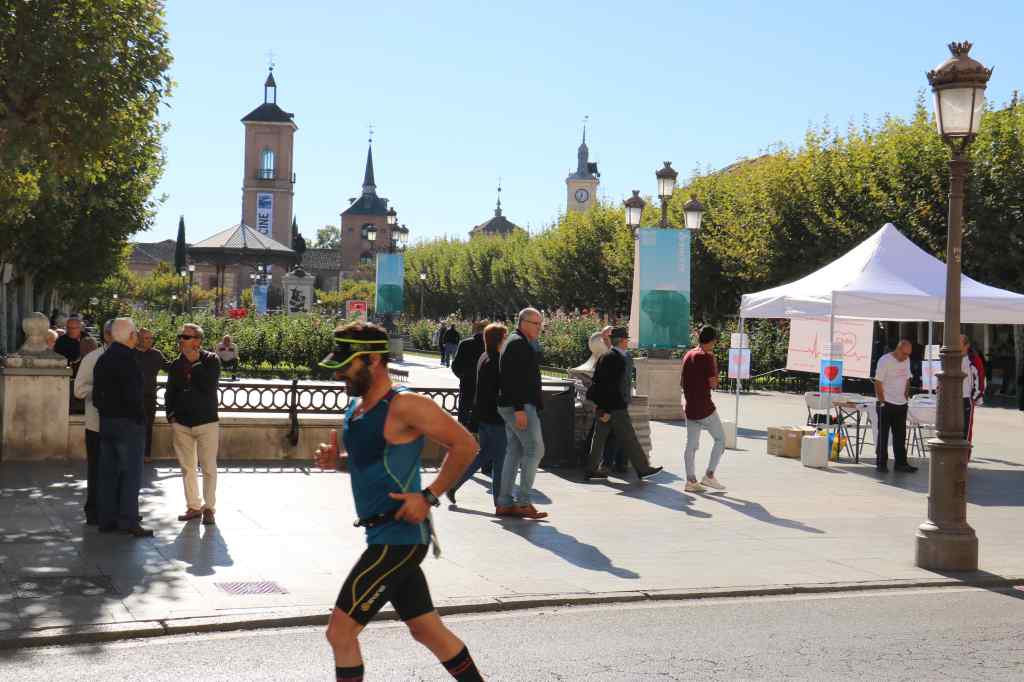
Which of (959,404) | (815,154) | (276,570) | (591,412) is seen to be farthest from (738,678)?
(815,154)

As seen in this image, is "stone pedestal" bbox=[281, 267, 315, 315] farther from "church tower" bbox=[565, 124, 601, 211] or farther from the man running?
"church tower" bbox=[565, 124, 601, 211]

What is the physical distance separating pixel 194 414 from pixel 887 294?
9.91 meters

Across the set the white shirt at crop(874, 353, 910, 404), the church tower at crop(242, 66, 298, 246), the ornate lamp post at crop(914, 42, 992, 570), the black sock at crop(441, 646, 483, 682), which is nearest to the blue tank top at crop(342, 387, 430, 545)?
the black sock at crop(441, 646, 483, 682)

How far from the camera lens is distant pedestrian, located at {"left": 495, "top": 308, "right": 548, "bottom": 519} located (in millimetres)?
10828

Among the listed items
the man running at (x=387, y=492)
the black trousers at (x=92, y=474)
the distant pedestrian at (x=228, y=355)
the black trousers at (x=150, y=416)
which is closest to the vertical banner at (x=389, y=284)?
the distant pedestrian at (x=228, y=355)

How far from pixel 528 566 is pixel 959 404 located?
3575mm

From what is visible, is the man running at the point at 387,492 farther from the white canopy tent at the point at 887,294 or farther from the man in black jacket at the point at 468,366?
the white canopy tent at the point at 887,294

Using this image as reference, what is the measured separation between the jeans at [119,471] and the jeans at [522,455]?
325 centimetres

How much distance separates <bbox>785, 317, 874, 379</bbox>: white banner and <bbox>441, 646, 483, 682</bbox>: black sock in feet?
47.5

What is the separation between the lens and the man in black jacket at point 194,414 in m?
10.1

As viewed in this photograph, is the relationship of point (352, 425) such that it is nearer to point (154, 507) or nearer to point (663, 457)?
point (154, 507)

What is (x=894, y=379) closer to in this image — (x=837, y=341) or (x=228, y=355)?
(x=837, y=341)

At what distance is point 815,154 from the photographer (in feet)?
130

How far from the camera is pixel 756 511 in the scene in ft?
39.2
